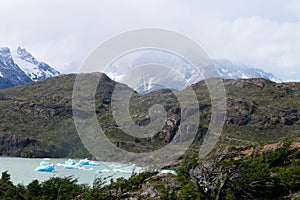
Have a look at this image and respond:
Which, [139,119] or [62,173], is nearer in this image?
[62,173]

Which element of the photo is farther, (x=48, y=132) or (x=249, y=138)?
(x=48, y=132)

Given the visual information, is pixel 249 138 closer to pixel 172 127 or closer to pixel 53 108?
pixel 172 127

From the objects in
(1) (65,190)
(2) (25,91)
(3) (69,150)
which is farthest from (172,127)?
(1) (65,190)

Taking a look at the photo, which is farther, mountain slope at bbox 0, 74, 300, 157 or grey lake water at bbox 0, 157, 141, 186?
mountain slope at bbox 0, 74, 300, 157

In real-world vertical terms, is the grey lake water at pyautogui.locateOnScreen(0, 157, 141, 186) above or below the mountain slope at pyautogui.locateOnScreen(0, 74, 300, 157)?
below

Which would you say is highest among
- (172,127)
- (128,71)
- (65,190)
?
(172,127)

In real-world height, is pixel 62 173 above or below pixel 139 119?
below

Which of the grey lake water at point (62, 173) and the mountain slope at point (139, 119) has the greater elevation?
the mountain slope at point (139, 119)

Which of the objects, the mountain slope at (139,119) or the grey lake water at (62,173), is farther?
the mountain slope at (139,119)
